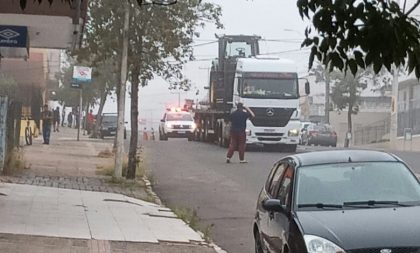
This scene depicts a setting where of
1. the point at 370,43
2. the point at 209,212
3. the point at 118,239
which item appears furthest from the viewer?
the point at 209,212

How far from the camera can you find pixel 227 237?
14.1 metres

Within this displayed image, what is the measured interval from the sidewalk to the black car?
7.51 feet

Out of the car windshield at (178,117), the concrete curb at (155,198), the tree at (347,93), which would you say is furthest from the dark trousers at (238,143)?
the tree at (347,93)

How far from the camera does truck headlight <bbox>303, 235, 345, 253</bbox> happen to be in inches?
315

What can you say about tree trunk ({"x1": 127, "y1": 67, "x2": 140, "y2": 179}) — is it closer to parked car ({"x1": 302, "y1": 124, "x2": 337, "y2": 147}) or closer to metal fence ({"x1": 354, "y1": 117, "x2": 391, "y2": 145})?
parked car ({"x1": 302, "y1": 124, "x2": 337, "y2": 147})

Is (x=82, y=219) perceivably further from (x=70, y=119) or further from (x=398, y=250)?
(x=70, y=119)

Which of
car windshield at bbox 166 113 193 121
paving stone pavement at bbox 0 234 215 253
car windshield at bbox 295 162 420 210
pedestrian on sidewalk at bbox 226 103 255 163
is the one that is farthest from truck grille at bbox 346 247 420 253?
car windshield at bbox 166 113 193 121

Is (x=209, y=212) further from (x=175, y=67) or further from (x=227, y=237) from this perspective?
(x=175, y=67)

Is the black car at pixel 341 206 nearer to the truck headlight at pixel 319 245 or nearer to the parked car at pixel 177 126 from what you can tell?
the truck headlight at pixel 319 245

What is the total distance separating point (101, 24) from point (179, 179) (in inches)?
179

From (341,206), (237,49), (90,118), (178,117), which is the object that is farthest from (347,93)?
(341,206)

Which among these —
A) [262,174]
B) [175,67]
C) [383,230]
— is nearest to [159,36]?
[175,67]

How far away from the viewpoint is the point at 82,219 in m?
14.2

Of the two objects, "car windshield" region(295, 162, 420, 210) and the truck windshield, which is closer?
"car windshield" region(295, 162, 420, 210)
